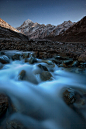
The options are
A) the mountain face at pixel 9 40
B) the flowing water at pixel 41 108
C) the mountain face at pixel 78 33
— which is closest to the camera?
the flowing water at pixel 41 108

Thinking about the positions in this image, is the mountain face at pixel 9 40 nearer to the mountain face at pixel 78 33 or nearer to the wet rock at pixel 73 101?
the wet rock at pixel 73 101

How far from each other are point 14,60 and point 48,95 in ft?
11.3

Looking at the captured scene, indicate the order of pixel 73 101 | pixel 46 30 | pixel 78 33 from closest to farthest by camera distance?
pixel 73 101, pixel 78 33, pixel 46 30

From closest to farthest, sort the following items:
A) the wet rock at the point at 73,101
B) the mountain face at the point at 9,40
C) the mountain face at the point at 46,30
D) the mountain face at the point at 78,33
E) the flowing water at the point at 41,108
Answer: the flowing water at the point at 41,108 < the wet rock at the point at 73,101 < the mountain face at the point at 9,40 < the mountain face at the point at 78,33 < the mountain face at the point at 46,30

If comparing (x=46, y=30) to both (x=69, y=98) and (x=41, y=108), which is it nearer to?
(x=69, y=98)

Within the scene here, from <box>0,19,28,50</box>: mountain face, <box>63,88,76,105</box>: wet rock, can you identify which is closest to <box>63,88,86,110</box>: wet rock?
<box>63,88,76,105</box>: wet rock

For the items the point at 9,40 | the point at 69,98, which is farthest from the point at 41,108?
the point at 9,40

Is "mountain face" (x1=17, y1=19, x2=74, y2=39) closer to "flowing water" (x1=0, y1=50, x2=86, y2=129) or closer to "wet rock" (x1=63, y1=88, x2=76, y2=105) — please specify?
"flowing water" (x1=0, y1=50, x2=86, y2=129)

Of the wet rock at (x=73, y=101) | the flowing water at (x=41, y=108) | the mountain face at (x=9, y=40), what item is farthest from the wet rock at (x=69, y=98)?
the mountain face at (x=9, y=40)

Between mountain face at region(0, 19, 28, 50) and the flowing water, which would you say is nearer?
the flowing water

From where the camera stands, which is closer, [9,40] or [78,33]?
[9,40]

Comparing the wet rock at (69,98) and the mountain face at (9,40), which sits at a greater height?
the mountain face at (9,40)

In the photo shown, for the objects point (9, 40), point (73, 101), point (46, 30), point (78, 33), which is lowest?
point (73, 101)

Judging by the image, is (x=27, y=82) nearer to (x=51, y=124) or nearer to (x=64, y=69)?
(x=51, y=124)
